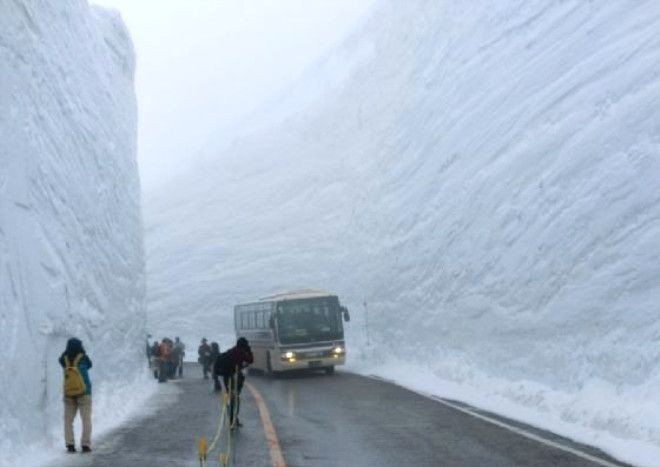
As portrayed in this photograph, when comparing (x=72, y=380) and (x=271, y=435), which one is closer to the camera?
(x=72, y=380)

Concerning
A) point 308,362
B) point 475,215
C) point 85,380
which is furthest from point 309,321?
point 85,380

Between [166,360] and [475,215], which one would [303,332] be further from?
[475,215]

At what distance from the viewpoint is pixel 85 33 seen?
93.0 feet

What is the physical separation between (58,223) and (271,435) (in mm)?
6616

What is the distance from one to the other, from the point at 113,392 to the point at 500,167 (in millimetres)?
14548

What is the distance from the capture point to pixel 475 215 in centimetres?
2961

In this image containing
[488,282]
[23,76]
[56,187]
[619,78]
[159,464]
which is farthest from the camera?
[488,282]

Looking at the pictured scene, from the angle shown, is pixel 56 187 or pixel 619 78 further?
pixel 619 78

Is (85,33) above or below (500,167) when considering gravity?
above

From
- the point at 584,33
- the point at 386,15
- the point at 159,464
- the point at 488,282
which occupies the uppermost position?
the point at 386,15

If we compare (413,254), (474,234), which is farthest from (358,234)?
(474,234)

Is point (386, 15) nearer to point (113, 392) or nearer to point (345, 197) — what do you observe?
point (345, 197)

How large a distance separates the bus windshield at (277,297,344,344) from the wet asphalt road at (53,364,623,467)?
27.4 feet

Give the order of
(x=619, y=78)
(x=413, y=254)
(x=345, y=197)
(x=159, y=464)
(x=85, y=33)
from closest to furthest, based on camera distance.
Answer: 1. (x=159, y=464)
2. (x=619, y=78)
3. (x=85, y=33)
4. (x=413, y=254)
5. (x=345, y=197)
